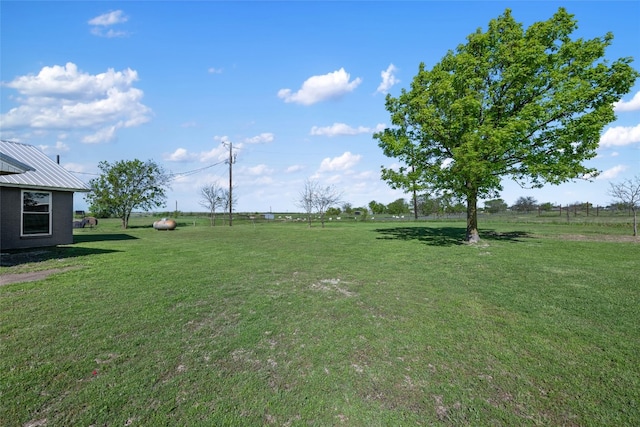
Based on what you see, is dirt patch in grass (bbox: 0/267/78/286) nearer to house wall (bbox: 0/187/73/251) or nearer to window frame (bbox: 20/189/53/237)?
house wall (bbox: 0/187/73/251)

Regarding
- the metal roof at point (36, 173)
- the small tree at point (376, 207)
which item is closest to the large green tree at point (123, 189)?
the metal roof at point (36, 173)

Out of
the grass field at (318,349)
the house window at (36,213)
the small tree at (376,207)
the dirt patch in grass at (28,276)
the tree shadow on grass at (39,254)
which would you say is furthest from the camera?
the small tree at (376,207)

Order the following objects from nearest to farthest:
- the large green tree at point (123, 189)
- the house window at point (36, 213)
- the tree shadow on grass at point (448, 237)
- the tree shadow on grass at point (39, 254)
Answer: the tree shadow on grass at point (39, 254) < the house window at point (36, 213) < the tree shadow on grass at point (448, 237) < the large green tree at point (123, 189)

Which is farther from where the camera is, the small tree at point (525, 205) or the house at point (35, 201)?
the small tree at point (525, 205)

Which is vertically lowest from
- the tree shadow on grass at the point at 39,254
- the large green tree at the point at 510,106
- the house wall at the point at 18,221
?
the tree shadow on grass at the point at 39,254

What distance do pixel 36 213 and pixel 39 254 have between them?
229cm

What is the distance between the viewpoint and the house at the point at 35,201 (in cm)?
1064

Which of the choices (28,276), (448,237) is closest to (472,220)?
(448,237)

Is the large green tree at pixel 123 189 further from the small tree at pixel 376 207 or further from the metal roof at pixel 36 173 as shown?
the small tree at pixel 376 207

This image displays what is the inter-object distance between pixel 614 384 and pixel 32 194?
1582 centimetres

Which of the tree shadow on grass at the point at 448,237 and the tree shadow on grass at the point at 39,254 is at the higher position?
the tree shadow on grass at the point at 448,237

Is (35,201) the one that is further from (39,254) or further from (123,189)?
(123,189)

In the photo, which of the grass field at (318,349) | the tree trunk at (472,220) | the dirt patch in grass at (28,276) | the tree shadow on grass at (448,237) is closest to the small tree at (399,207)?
the tree shadow on grass at (448,237)

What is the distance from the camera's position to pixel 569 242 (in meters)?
12.7
